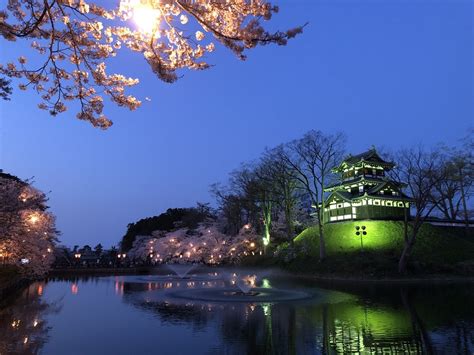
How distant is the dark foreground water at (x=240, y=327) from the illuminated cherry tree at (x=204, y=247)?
1499 inches

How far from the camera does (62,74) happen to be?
873 centimetres

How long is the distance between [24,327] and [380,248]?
39.6 m

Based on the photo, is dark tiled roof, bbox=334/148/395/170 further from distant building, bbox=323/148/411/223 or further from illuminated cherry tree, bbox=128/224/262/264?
illuminated cherry tree, bbox=128/224/262/264

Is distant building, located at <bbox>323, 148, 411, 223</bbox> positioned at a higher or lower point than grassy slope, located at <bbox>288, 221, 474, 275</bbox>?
higher

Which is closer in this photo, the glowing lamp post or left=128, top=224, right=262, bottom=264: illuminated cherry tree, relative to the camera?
the glowing lamp post

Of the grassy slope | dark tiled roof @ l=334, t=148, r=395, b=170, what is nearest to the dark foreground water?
the grassy slope

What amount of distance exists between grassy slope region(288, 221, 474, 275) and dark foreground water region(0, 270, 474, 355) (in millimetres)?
18557

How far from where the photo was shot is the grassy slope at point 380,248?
127 ft

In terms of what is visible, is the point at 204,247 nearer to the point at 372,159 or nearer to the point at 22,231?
the point at 372,159

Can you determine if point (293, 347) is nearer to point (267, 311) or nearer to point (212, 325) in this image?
point (212, 325)

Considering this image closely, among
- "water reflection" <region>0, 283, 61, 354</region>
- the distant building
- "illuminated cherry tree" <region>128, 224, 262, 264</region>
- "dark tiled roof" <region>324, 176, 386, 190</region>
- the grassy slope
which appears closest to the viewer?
"water reflection" <region>0, 283, 61, 354</region>

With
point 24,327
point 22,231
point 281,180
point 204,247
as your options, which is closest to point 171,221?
point 204,247

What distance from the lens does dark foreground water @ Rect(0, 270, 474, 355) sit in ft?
34.9

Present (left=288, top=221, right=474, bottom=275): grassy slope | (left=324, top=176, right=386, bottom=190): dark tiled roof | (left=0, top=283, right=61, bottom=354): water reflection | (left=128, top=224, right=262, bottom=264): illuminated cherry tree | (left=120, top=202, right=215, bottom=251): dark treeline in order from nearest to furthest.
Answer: (left=0, top=283, right=61, bottom=354): water reflection
(left=288, top=221, right=474, bottom=275): grassy slope
(left=324, top=176, right=386, bottom=190): dark tiled roof
(left=128, top=224, right=262, bottom=264): illuminated cherry tree
(left=120, top=202, right=215, bottom=251): dark treeline
